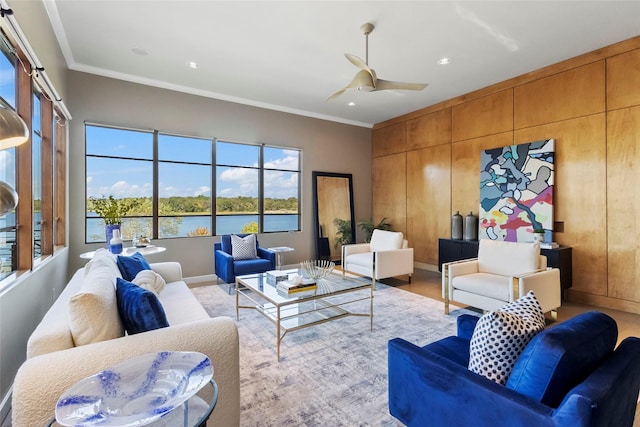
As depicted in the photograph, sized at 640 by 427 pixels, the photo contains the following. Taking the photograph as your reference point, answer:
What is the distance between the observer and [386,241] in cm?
529

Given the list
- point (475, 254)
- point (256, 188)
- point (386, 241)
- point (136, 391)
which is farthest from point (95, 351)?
point (475, 254)

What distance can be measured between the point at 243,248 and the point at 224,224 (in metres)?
1.04

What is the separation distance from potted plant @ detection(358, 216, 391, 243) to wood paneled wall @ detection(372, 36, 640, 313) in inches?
57.5

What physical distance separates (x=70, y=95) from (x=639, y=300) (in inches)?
313

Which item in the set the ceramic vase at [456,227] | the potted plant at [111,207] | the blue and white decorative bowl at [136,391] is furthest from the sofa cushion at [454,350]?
the potted plant at [111,207]

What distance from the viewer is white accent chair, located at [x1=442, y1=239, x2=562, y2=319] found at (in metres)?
3.16

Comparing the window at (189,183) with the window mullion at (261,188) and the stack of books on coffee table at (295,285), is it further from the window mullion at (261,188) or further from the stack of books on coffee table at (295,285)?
the stack of books on coffee table at (295,285)

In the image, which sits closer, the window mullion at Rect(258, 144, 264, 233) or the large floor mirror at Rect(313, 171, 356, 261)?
the window mullion at Rect(258, 144, 264, 233)

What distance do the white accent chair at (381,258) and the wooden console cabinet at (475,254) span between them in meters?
0.82

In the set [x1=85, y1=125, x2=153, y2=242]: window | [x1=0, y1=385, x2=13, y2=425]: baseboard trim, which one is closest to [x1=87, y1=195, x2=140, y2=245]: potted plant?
[x1=85, y1=125, x2=153, y2=242]: window

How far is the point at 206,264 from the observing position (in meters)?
5.36

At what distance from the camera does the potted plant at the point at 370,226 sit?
6.99 meters

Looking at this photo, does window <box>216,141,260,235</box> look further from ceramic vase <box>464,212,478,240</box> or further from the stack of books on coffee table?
ceramic vase <box>464,212,478,240</box>

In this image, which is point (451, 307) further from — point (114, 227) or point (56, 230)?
point (56, 230)
